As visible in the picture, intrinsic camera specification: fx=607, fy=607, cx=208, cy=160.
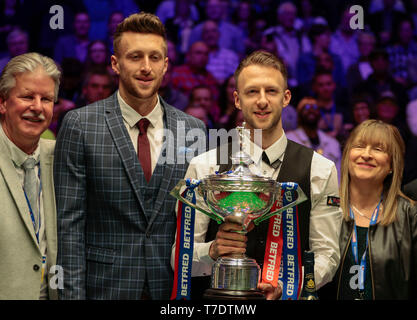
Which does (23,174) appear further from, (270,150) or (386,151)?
(386,151)

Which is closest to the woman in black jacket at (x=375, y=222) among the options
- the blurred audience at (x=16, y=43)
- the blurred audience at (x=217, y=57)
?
the blurred audience at (x=217, y=57)

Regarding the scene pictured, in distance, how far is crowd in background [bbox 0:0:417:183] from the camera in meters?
4.16

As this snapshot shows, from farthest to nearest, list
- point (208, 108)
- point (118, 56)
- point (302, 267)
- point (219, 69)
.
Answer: point (219, 69) → point (208, 108) → point (118, 56) → point (302, 267)

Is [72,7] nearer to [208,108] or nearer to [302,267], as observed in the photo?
[208,108]

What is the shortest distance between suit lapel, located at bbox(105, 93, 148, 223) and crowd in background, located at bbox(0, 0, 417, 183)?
1.60m

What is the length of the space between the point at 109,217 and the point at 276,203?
25.0 inches

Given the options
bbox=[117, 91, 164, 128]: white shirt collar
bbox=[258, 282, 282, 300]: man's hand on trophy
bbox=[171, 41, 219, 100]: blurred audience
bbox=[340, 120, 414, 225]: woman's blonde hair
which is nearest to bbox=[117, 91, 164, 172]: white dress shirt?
bbox=[117, 91, 164, 128]: white shirt collar

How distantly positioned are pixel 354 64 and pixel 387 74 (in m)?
0.27

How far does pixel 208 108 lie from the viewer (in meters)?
4.30

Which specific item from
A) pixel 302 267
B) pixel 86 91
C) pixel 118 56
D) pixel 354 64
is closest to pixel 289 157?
pixel 302 267

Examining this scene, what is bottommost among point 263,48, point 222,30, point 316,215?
point 316,215

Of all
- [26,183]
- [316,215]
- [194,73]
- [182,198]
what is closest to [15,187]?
[26,183]

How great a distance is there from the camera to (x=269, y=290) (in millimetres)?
1956

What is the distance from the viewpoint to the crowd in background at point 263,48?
13.7 ft
